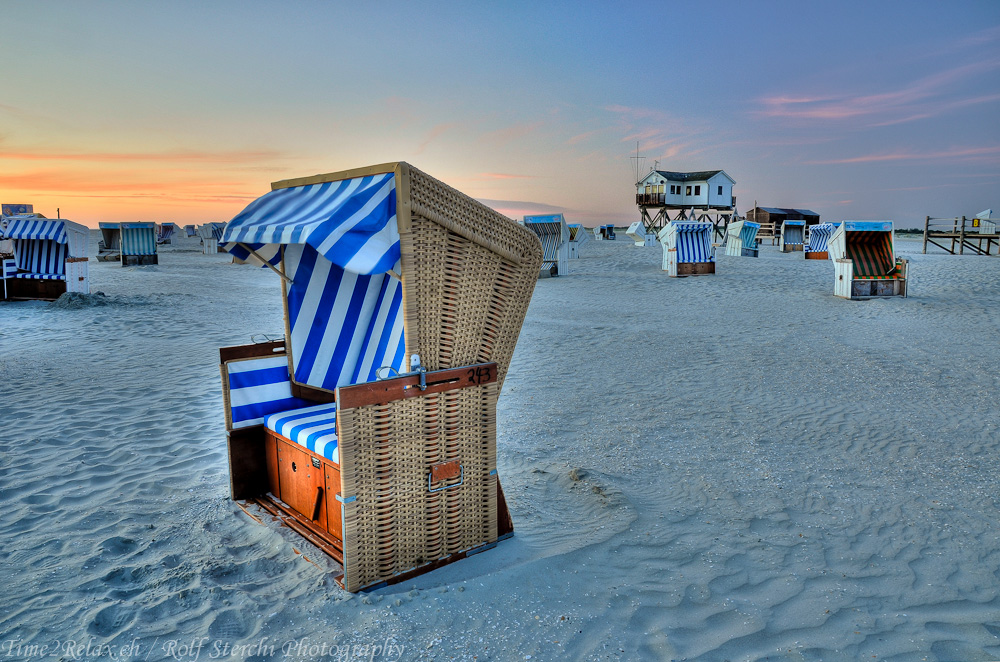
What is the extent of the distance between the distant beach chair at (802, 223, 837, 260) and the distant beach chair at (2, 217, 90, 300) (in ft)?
82.7

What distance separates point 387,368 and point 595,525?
5.56 ft

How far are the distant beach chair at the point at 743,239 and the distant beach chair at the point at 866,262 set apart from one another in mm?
10967

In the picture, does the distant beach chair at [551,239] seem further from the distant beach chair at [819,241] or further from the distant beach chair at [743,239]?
the distant beach chair at [819,241]

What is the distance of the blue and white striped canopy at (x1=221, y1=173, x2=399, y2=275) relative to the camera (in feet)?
9.59

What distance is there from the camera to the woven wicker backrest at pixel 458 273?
3.05m

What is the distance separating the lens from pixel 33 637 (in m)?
2.74

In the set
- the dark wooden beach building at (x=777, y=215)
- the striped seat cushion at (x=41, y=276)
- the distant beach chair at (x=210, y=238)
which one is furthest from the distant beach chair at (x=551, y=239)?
the dark wooden beach building at (x=777, y=215)

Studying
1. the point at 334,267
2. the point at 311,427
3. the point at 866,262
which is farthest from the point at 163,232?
the point at 311,427

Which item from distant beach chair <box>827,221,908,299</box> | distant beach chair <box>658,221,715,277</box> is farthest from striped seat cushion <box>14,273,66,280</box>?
distant beach chair <box>827,221,908,299</box>

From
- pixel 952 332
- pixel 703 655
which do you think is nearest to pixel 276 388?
pixel 703 655

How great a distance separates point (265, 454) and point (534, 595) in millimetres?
2182

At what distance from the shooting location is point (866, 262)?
15.3 metres

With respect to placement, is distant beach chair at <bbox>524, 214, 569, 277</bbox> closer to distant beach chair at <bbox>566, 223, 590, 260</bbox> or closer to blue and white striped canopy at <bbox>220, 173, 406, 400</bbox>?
distant beach chair at <bbox>566, 223, 590, 260</bbox>

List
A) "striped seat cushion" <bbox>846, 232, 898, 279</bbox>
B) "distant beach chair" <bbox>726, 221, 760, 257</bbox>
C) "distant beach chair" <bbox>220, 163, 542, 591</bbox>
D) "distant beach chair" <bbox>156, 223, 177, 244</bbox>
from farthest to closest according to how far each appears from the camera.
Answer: "distant beach chair" <bbox>156, 223, 177, 244</bbox>
"distant beach chair" <bbox>726, 221, 760, 257</bbox>
"striped seat cushion" <bbox>846, 232, 898, 279</bbox>
"distant beach chair" <bbox>220, 163, 542, 591</bbox>
